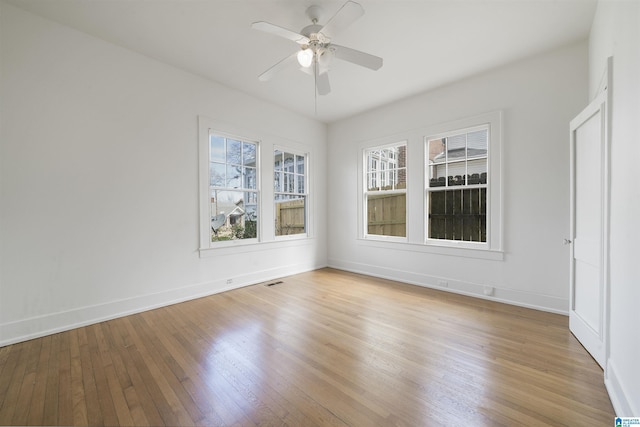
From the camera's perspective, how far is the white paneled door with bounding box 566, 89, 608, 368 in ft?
6.27

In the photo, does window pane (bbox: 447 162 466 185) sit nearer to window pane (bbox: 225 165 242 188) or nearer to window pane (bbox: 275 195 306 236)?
window pane (bbox: 275 195 306 236)

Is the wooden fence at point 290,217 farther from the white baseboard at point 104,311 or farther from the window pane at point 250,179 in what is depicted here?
the white baseboard at point 104,311

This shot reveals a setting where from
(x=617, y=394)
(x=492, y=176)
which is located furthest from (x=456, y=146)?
(x=617, y=394)

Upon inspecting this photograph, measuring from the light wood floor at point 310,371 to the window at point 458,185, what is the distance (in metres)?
1.20

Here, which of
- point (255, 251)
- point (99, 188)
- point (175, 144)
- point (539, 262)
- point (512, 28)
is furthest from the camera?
point (255, 251)

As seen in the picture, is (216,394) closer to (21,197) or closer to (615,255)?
(21,197)

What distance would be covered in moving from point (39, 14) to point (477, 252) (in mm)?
5592

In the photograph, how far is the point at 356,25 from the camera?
255cm

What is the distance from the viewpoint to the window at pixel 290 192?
4.71 m

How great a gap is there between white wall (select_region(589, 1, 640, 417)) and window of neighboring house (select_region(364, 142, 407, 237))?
272 cm

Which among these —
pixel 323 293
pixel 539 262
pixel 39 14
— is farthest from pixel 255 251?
pixel 539 262

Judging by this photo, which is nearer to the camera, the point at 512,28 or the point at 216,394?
the point at 216,394

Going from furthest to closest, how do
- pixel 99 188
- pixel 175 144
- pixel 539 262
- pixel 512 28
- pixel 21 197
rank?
1. pixel 175 144
2. pixel 539 262
3. pixel 99 188
4. pixel 512 28
5. pixel 21 197

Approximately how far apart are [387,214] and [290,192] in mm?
1876
